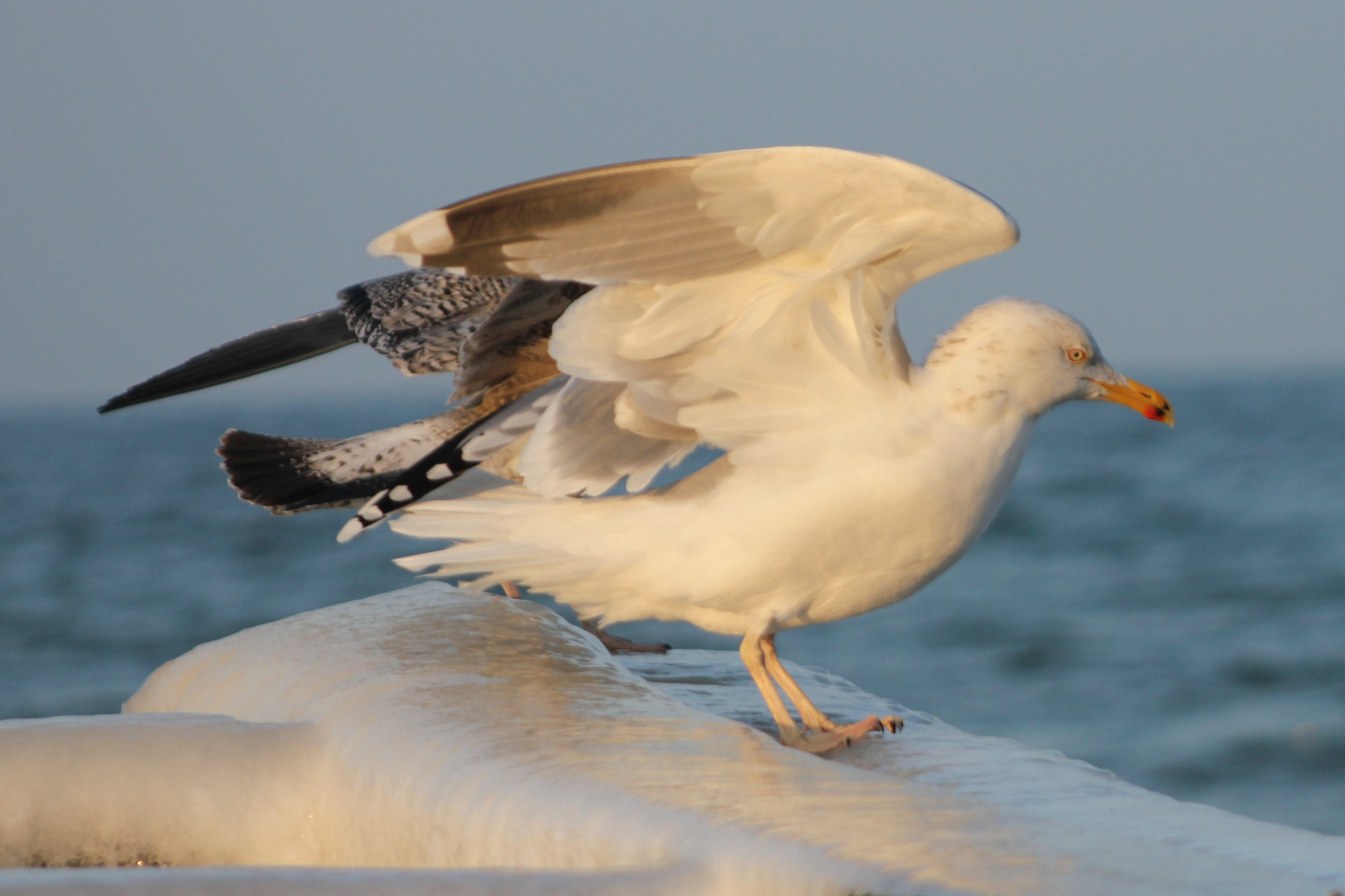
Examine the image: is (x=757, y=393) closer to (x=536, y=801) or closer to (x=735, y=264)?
(x=735, y=264)

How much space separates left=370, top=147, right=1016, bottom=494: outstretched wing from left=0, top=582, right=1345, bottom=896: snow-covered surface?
1.86 ft

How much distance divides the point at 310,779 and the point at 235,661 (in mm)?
674

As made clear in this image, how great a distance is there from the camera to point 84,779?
83.7 inches

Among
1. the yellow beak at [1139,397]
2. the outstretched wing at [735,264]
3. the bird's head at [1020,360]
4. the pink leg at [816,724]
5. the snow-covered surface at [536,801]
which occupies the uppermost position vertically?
the outstretched wing at [735,264]

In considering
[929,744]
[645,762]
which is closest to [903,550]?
[929,744]

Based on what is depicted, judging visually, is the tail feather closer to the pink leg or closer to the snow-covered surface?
the snow-covered surface

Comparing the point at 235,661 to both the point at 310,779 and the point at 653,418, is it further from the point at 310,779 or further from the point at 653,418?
the point at 653,418

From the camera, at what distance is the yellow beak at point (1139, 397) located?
279 centimetres

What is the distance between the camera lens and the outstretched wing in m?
2.41

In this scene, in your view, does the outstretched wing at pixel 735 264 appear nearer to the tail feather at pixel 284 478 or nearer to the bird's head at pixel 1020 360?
the bird's head at pixel 1020 360

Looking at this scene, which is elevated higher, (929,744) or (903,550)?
(903,550)

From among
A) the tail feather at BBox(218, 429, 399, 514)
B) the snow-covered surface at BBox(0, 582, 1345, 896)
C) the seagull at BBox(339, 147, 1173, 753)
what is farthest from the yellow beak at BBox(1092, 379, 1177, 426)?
the tail feather at BBox(218, 429, 399, 514)

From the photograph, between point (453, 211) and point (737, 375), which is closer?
point (453, 211)

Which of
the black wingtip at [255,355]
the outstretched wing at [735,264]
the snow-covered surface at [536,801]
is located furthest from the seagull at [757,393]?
the black wingtip at [255,355]
